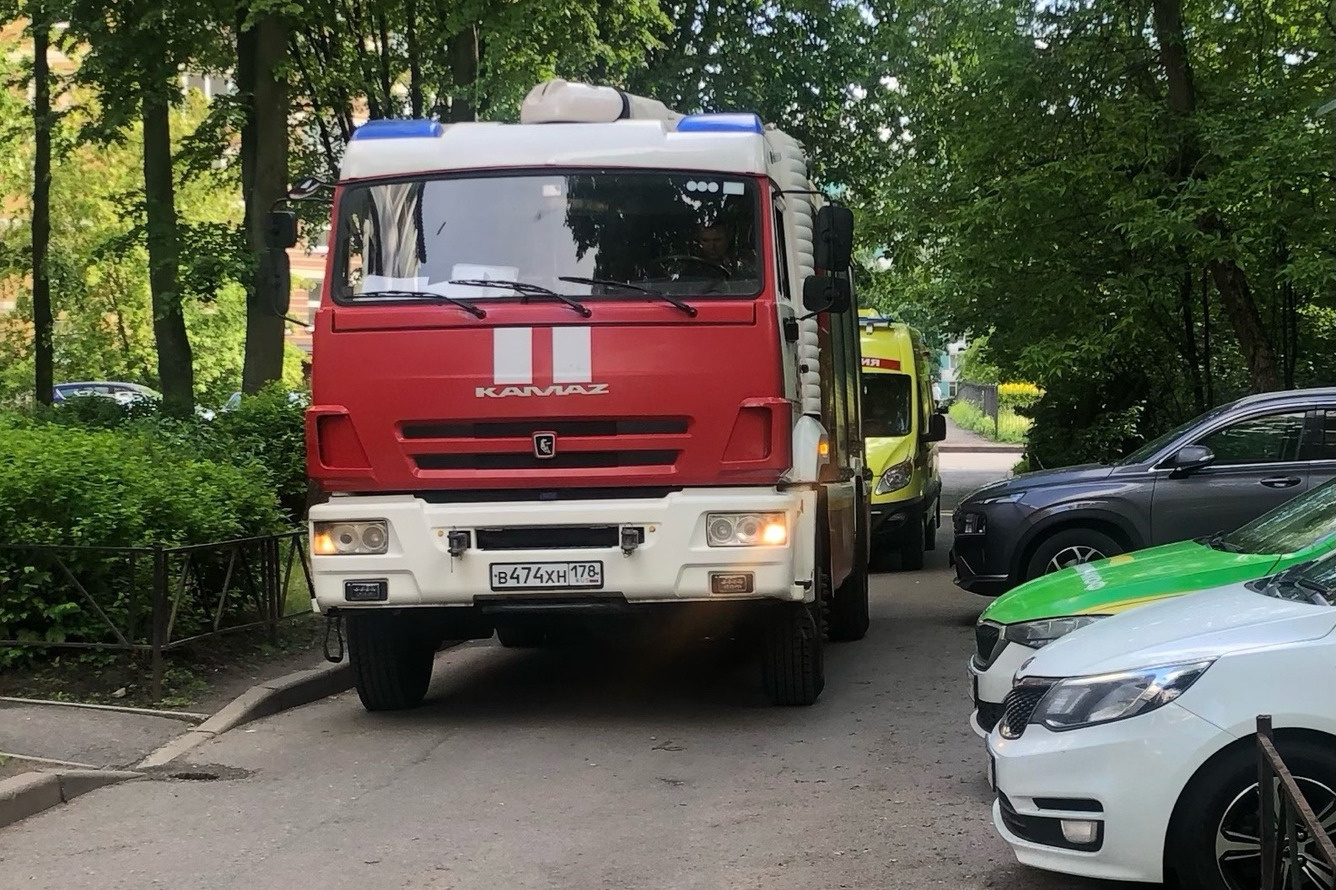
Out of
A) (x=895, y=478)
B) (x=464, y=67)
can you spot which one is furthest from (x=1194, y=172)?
(x=464, y=67)

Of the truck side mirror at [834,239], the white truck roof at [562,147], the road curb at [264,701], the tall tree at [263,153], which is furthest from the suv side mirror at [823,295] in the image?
the tall tree at [263,153]

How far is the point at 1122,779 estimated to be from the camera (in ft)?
15.5

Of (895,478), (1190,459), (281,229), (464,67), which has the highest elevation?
(464,67)

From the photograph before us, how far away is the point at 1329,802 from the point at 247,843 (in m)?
3.90

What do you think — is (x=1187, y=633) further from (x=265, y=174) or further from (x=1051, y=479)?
(x=265, y=174)

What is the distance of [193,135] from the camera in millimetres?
21219

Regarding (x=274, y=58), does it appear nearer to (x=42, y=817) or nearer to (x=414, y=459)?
(x=414, y=459)

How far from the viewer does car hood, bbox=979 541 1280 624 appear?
22.6 feet

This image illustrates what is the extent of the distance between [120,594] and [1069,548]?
6433 millimetres

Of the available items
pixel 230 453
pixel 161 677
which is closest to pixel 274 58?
pixel 230 453

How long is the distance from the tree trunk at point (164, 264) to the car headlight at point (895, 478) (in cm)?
785

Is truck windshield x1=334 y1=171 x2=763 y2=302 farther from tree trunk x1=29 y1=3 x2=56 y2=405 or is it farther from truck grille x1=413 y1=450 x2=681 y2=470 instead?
tree trunk x1=29 y1=3 x2=56 y2=405

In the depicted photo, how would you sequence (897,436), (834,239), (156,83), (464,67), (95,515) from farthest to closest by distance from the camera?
(464,67), (156,83), (897,436), (95,515), (834,239)

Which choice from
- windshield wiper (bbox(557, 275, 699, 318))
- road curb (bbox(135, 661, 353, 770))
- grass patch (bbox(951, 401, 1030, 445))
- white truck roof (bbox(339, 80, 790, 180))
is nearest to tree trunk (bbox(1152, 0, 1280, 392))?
white truck roof (bbox(339, 80, 790, 180))
